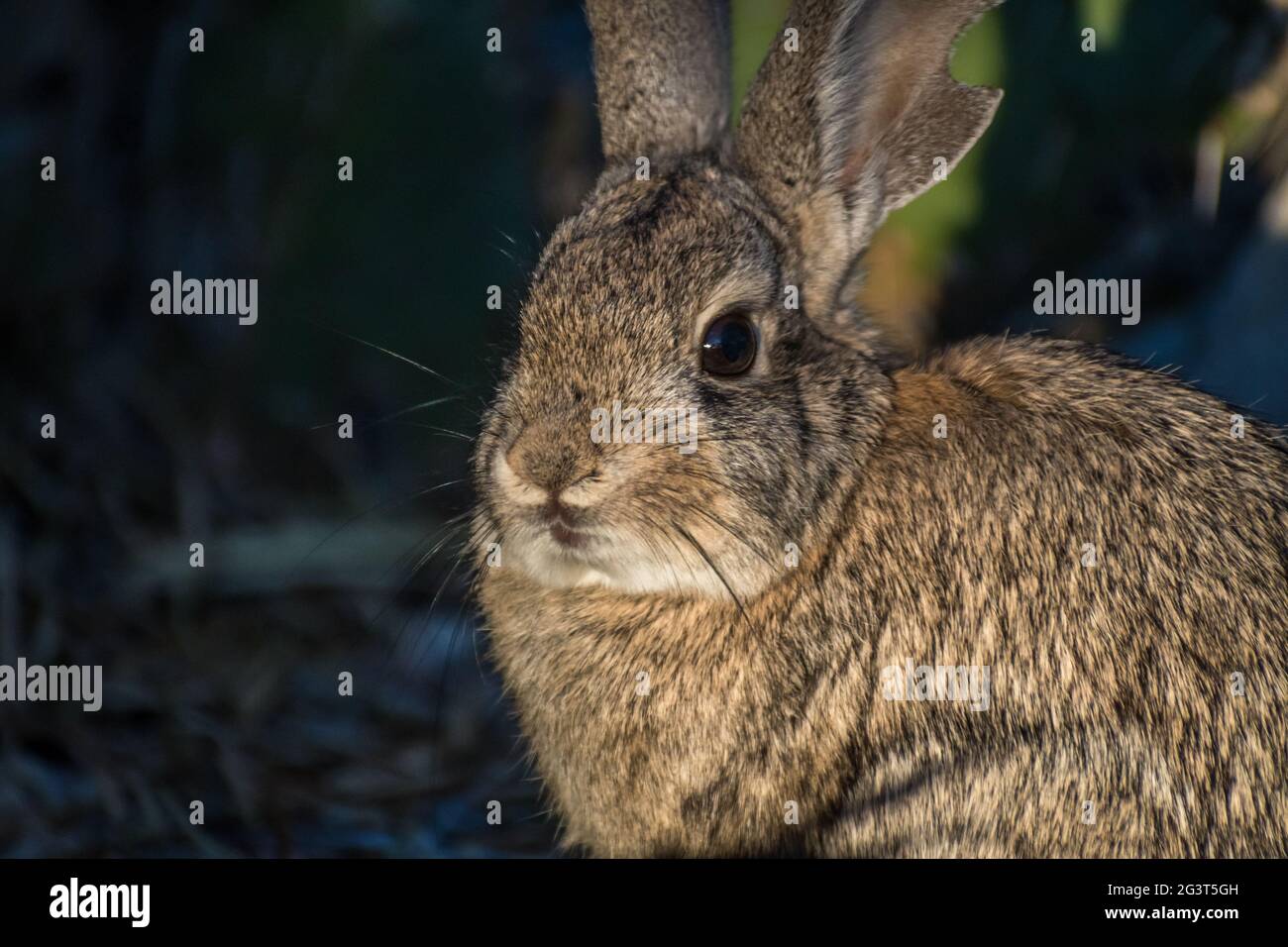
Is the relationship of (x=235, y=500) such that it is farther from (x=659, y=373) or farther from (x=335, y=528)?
(x=659, y=373)

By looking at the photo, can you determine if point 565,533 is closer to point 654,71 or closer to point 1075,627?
point 1075,627

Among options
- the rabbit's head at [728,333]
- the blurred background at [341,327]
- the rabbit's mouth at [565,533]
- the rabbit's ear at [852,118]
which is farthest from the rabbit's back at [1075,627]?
the blurred background at [341,327]

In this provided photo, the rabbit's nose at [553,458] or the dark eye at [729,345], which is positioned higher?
the dark eye at [729,345]

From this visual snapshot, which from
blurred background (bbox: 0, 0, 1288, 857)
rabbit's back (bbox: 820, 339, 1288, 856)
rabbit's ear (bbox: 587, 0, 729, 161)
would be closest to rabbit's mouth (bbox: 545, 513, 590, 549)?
rabbit's back (bbox: 820, 339, 1288, 856)

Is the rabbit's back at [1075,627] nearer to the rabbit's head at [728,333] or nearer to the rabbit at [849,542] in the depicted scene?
the rabbit at [849,542]

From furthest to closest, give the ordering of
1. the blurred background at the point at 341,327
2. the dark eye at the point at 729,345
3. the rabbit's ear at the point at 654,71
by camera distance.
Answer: the blurred background at the point at 341,327 < the rabbit's ear at the point at 654,71 < the dark eye at the point at 729,345

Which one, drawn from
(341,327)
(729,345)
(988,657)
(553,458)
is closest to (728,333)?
(729,345)
